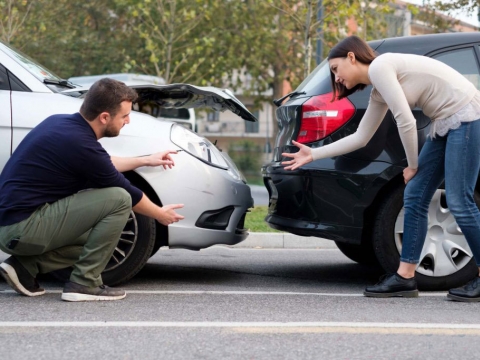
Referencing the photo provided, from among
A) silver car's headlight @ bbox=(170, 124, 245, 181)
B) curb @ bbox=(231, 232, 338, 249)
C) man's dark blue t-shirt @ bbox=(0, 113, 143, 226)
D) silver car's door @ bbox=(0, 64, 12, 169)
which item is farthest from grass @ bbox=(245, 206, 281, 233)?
man's dark blue t-shirt @ bbox=(0, 113, 143, 226)

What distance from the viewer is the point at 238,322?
4.33 meters

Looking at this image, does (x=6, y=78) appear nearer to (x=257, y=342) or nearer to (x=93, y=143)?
(x=93, y=143)

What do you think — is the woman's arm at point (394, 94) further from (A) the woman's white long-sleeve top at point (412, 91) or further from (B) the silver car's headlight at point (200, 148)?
(B) the silver car's headlight at point (200, 148)

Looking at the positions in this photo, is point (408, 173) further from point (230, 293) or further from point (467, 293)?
point (230, 293)

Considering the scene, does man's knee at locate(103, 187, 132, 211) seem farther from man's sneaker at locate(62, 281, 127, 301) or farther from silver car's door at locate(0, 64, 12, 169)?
silver car's door at locate(0, 64, 12, 169)

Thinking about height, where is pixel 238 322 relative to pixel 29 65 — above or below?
below

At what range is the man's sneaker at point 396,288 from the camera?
5203 mm

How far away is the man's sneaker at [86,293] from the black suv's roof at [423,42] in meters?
2.20

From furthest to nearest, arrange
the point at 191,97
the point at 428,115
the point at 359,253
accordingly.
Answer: the point at 359,253, the point at 191,97, the point at 428,115

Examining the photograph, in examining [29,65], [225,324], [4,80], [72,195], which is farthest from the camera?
[29,65]

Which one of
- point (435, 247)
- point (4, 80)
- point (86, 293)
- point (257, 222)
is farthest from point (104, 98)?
point (257, 222)

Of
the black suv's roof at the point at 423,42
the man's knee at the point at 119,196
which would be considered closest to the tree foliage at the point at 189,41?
the black suv's roof at the point at 423,42

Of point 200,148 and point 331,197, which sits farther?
point 200,148

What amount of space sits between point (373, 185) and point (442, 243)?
574mm
